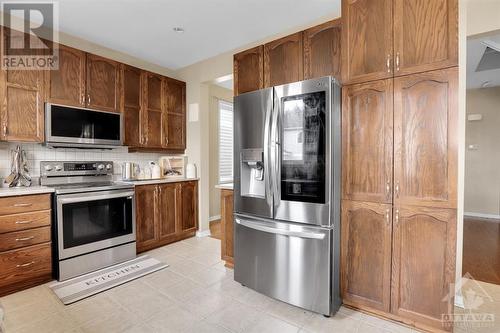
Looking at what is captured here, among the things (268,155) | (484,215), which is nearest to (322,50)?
(268,155)

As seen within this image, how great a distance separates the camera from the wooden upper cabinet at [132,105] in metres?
3.38

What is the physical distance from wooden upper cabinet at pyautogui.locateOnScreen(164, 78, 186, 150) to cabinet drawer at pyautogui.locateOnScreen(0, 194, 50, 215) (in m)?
1.75

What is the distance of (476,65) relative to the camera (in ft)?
13.0

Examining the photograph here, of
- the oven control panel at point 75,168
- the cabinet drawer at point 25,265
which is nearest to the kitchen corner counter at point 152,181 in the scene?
the oven control panel at point 75,168

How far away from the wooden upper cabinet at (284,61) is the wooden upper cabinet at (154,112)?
2012 mm

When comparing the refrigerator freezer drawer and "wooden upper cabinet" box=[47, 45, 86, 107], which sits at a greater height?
"wooden upper cabinet" box=[47, 45, 86, 107]

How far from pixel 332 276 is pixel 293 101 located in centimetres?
141

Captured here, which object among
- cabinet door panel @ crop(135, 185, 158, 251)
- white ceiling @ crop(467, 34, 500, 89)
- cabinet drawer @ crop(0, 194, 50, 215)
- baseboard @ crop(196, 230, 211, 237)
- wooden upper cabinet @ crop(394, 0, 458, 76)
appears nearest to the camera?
wooden upper cabinet @ crop(394, 0, 458, 76)

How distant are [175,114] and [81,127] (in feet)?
4.58

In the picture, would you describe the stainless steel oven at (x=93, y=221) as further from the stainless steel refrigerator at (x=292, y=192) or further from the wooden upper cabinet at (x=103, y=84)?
the stainless steel refrigerator at (x=292, y=192)

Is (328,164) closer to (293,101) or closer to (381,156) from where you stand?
(381,156)

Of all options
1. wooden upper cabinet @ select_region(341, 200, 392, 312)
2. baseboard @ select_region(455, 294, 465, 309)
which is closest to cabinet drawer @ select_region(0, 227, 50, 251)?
wooden upper cabinet @ select_region(341, 200, 392, 312)

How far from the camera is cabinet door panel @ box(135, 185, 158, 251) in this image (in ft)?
10.6

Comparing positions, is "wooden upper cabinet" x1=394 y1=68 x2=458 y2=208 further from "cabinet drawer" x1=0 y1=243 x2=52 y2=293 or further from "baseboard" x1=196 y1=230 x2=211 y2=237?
"cabinet drawer" x1=0 y1=243 x2=52 y2=293
